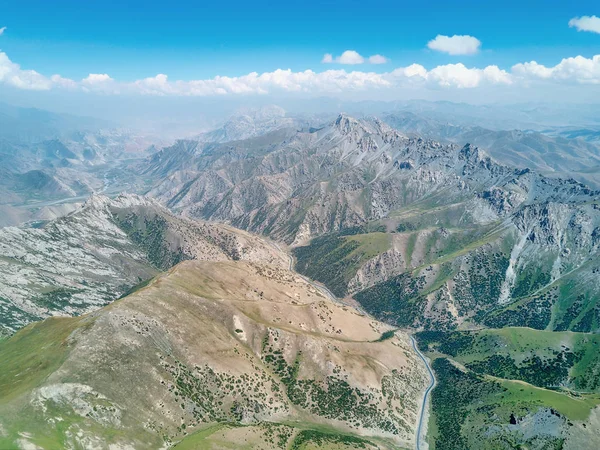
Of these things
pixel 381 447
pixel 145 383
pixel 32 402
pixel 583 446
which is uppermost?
pixel 32 402

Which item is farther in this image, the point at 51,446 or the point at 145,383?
the point at 145,383

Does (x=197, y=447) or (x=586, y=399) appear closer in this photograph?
(x=197, y=447)

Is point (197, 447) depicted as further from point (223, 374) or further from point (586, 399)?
point (586, 399)

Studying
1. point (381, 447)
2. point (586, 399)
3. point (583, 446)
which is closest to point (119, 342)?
point (381, 447)

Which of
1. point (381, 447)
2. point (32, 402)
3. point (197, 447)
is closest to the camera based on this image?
point (32, 402)

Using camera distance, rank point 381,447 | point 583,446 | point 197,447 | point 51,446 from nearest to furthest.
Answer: point 51,446, point 197,447, point 583,446, point 381,447

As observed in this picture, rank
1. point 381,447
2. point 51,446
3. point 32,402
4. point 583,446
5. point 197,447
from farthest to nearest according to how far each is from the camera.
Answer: point 381,447 → point 583,446 → point 197,447 → point 32,402 → point 51,446

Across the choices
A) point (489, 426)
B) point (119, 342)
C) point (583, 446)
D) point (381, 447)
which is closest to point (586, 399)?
point (583, 446)

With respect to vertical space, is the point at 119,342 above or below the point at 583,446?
above

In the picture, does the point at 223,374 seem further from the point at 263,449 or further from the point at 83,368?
the point at 83,368
